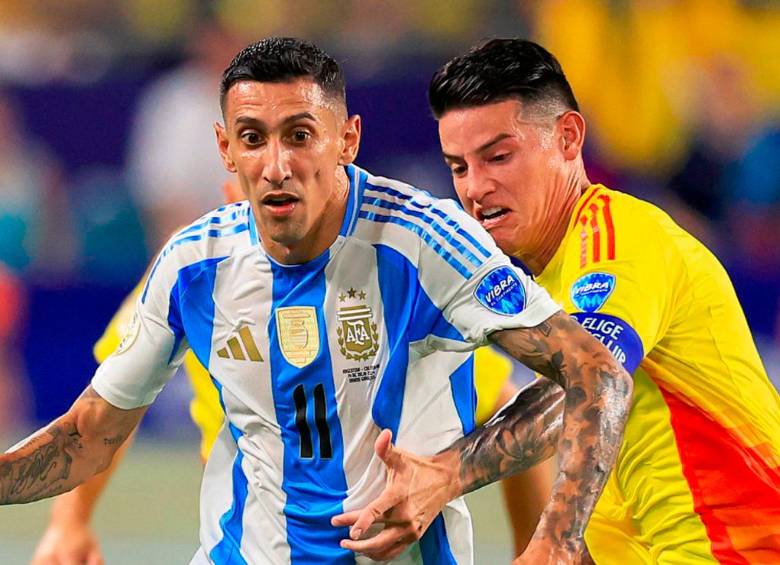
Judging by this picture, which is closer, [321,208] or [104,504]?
[321,208]

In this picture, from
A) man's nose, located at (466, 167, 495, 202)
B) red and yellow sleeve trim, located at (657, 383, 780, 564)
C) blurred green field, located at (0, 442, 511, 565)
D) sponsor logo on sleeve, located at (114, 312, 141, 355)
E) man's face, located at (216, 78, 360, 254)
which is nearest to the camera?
man's face, located at (216, 78, 360, 254)

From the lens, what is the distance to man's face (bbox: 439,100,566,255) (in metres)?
4.06

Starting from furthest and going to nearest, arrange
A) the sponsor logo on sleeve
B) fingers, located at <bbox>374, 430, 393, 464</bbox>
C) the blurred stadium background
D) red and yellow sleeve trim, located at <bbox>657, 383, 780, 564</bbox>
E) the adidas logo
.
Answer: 1. the blurred stadium background
2. the sponsor logo on sleeve
3. the adidas logo
4. red and yellow sleeve trim, located at <bbox>657, 383, 780, 564</bbox>
5. fingers, located at <bbox>374, 430, 393, 464</bbox>

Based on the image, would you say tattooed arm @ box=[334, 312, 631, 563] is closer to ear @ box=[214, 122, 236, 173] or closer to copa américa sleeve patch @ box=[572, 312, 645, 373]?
copa américa sleeve patch @ box=[572, 312, 645, 373]

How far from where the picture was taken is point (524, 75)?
4.16 meters

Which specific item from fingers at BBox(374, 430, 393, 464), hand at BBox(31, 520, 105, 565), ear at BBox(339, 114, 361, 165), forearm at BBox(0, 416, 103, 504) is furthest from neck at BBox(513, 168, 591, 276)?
hand at BBox(31, 520, 105, 565)

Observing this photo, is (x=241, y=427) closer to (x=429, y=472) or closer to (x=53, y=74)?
(x=429, y=472)

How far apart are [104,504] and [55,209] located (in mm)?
2219

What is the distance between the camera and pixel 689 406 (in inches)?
146

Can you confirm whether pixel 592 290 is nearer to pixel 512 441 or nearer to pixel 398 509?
pixel 512 441

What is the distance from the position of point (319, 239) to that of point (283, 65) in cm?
45

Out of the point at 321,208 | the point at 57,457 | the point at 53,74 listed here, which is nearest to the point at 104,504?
the point at 53,74

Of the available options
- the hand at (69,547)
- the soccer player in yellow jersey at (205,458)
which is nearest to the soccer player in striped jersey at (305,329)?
the soccer player in yellow jersey at (205,458)

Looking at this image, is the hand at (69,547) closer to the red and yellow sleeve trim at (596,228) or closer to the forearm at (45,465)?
the forearm at (45,465)
